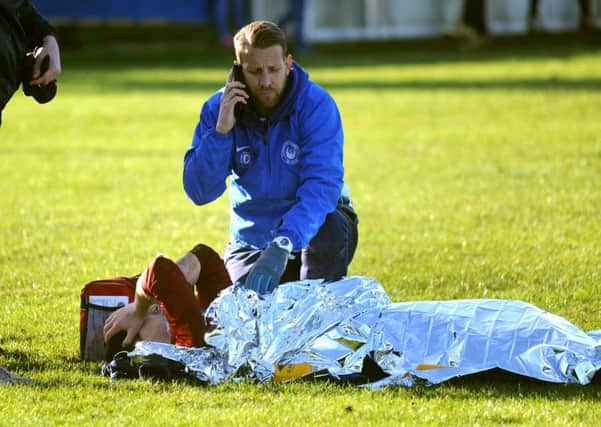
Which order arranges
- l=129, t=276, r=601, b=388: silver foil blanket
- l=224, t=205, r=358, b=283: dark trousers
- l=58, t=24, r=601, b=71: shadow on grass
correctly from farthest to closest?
1. l=58, t=24, r=601, b=71: shadow on grass
2. l=224, t=205, r=358, b=283: dark trousers
3. l=129, t=276, r=601, b=388: silver foil blanket

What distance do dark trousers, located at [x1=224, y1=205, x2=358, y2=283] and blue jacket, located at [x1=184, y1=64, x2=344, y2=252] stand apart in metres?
0.10

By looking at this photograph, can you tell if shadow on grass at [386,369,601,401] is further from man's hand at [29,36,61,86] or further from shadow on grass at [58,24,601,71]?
shadow on grass at [58,24,601,71]

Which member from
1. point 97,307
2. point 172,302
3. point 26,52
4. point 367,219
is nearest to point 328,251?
point 172,302

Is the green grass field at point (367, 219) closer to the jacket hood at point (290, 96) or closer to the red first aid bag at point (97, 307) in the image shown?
the red first aid bag at point (97, 307)

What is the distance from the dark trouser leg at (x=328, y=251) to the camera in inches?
247

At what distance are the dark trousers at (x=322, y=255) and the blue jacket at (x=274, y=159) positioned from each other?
0.32 feet

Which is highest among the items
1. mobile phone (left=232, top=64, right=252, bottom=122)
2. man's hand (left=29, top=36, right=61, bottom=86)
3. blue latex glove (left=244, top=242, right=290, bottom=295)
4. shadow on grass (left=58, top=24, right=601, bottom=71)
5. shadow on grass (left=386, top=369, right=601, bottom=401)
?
man's hand (left=29, top=36, right=61, bottom=86)

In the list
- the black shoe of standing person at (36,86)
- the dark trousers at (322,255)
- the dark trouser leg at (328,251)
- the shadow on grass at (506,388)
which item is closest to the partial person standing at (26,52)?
the black shoe of standing person at (36,86)

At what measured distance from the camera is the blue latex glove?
17.9 ft

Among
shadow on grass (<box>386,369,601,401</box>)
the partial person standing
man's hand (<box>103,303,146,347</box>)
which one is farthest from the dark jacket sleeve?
shadow on grass (<box>386,369,601,401</box>)

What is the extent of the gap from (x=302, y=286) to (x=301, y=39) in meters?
24.5

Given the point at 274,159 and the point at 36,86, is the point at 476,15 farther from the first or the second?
the point at 36,86

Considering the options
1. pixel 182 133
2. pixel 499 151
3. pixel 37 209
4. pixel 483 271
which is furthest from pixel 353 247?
pixel 182 133

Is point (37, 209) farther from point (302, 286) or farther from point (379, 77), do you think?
point (379, 77)
